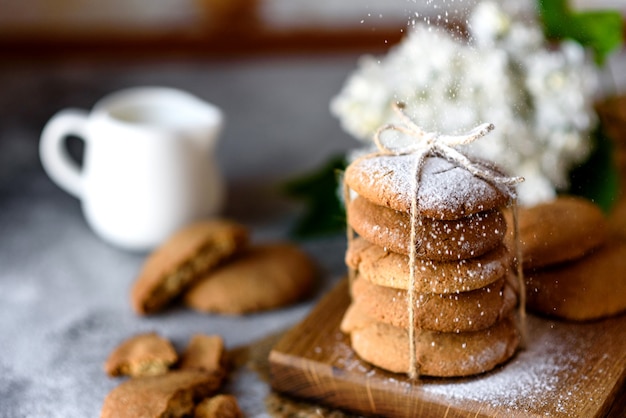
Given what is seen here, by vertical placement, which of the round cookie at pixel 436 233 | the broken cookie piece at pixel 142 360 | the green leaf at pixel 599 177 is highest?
the round cookie at pixel 436 233

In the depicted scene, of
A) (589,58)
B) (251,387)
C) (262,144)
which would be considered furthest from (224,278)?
(589,58)

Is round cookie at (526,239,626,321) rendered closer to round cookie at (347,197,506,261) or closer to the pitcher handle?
round cookie at (347,197,506,261)

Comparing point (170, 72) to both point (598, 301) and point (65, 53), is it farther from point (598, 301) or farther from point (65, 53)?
point (598, 301)

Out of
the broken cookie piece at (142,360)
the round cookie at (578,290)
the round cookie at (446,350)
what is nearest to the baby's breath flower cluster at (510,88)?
the round cookie at (578,290)

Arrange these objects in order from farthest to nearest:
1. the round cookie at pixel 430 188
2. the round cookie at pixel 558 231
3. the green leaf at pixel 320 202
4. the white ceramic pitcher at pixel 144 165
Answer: the green leaf at pixel 320 202, the white ceramic pitcher at pixel 144 165, the round cookie at pixel 558 231, the round cookie at pixel 430 188

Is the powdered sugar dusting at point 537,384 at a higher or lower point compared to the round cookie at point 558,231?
lower

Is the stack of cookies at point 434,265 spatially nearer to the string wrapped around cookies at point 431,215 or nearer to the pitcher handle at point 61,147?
the string wrapped around cookies at point 431,215

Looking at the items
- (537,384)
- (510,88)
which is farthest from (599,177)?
(537,384)
